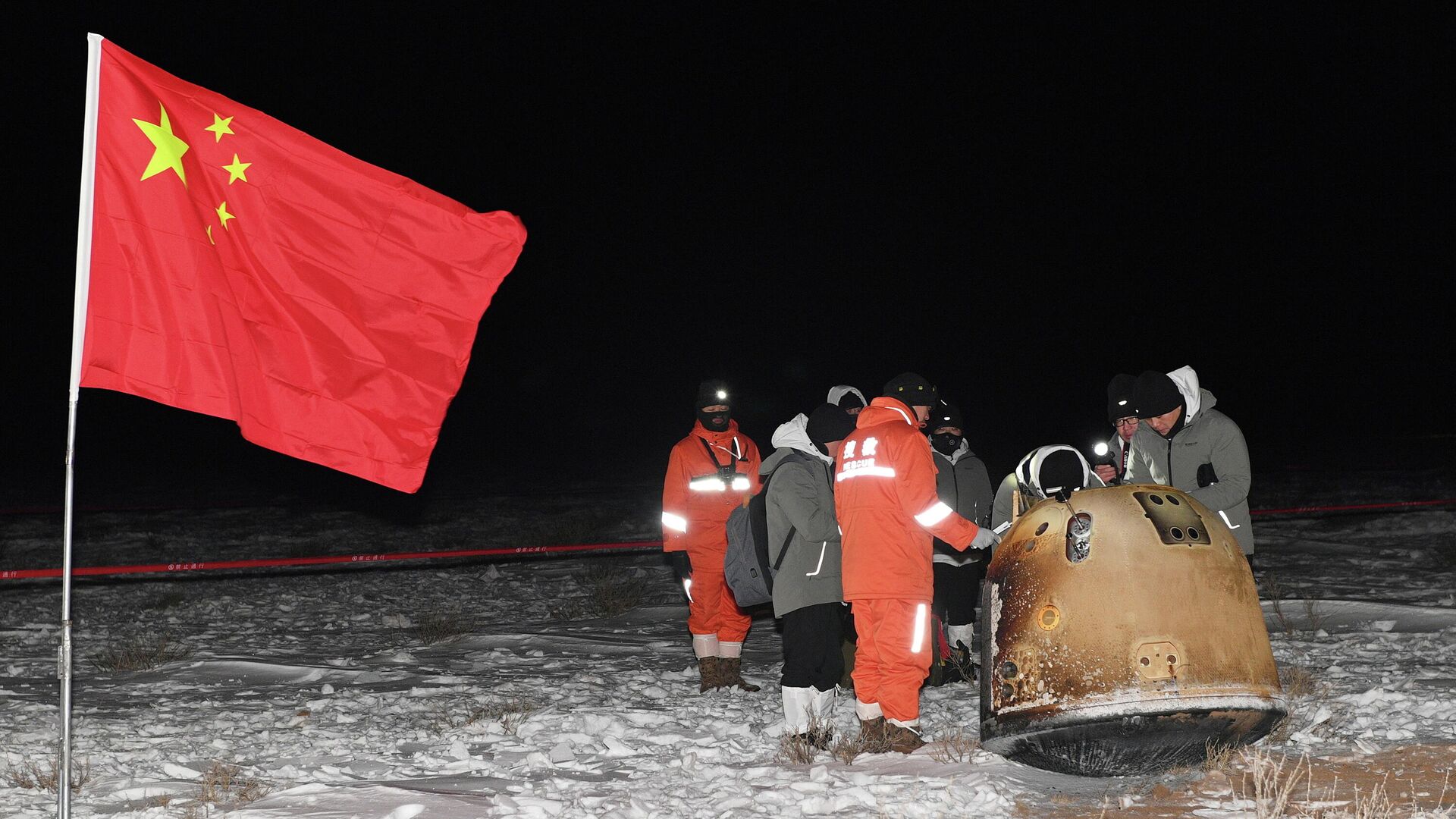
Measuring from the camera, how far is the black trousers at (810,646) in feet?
21.6

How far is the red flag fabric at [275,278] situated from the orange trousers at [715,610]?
2.81 m

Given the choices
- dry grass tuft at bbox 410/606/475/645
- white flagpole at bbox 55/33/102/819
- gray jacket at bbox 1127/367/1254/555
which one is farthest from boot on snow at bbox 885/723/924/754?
dry grass tuft at bbox 410/606/475/645

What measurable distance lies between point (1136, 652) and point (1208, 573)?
0.43m

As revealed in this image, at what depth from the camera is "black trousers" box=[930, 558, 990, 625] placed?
311 inches

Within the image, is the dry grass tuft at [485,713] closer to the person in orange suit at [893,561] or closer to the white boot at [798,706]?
the white boot at [798,706]

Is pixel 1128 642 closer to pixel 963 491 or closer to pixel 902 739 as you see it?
pixel 902 739

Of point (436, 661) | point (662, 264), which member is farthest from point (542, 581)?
point (662, 264)

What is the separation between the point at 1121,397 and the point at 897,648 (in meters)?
2.19

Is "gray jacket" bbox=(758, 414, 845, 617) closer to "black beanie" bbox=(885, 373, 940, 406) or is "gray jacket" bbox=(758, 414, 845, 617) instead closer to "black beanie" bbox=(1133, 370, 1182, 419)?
"black beanie" bbox=(885, 373, 940, 406)

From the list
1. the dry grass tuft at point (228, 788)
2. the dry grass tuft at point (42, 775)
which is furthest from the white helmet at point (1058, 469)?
the dry grass tuft at point (42, 775)

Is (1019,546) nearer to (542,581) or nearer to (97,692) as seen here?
(97,692)

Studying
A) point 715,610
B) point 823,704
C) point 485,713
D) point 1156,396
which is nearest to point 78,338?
point 485,713

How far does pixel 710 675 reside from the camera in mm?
7859

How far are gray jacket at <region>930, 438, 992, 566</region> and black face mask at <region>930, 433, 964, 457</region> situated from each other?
0.09 feet
